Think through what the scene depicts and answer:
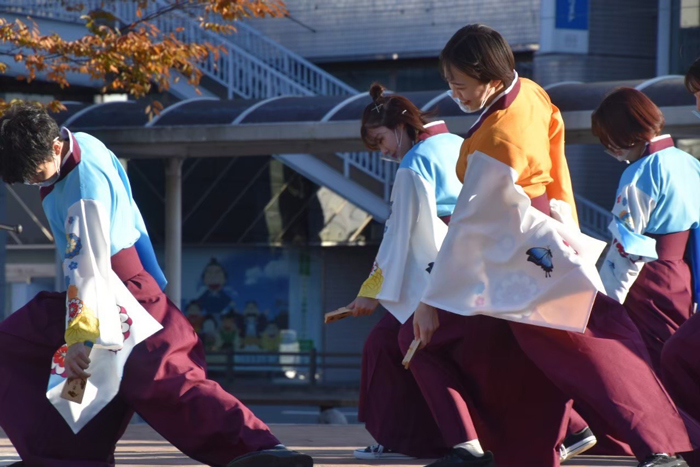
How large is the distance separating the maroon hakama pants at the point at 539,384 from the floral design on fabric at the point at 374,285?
0.51 meters

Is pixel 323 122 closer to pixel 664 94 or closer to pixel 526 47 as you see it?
pixel 664 94

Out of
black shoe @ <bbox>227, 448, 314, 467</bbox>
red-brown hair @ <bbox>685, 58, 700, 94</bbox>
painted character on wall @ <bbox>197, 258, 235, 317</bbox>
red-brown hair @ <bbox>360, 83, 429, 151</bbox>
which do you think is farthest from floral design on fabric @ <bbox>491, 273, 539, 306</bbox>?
painted character on wall @ <bbox>197, 258, 235, 317</bbox>

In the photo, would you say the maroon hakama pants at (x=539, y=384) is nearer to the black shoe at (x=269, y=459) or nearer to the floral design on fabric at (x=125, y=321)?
the black shoe at (x=269, y=459)

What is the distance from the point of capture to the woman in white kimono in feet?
17.8

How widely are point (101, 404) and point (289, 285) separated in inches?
632

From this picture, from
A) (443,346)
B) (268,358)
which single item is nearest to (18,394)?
(443,346)

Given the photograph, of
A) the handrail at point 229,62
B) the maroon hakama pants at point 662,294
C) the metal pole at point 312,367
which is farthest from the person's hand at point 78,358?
the metal pole at point 312,367

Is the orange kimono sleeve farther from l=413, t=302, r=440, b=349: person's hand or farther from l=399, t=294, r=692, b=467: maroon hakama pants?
l=413, t=302, r=440, b=349: person's hand

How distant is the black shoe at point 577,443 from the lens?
5.21 meters

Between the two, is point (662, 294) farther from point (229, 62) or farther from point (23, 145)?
point (229, 62)

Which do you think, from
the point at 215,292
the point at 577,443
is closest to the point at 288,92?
the point at 215,292

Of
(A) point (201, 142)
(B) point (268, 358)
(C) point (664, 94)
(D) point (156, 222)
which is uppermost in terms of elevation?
(C) point (664, 94)

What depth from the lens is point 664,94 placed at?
10711 millimetres

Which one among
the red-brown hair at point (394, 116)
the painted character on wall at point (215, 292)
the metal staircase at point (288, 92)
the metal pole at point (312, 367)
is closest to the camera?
the red-brown hair at point (394, 116)
